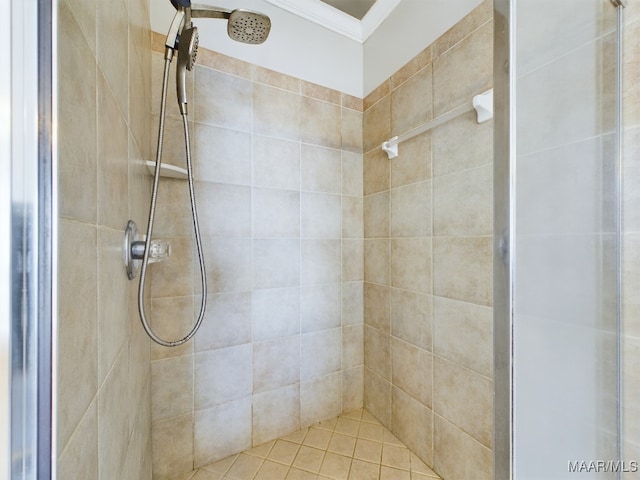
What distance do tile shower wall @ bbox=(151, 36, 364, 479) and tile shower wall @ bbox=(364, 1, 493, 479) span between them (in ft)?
0.66

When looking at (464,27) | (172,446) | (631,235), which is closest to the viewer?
(631,235)

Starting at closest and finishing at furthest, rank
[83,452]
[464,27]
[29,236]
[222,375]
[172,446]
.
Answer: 1. [29,236]
2. [83,452]
3. [464,27]
4. [172,446]
5. [222,375]

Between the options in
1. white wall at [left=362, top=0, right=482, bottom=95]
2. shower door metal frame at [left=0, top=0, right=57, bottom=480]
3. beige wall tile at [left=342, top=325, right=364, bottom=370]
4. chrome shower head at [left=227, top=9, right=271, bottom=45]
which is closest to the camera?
shower door metal frame at [left=0, top=0, right=57, bottom=480]

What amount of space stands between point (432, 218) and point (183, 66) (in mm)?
1087

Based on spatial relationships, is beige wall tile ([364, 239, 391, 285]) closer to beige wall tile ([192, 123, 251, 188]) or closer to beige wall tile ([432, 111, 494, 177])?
beige wall tile ([432, 111, 494, 177])

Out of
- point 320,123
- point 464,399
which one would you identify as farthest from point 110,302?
point 320,123

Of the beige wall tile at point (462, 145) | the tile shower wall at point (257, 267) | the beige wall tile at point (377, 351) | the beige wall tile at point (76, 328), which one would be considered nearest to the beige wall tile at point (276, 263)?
the tile shower wall at point (257, 267)

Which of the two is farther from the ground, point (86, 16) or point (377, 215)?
point (86, 16)

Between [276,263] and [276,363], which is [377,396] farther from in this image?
[276,263]

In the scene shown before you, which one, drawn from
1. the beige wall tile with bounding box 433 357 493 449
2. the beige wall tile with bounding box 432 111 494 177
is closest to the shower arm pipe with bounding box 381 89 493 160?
the beige wall tile with bounding box 432 111 494 177

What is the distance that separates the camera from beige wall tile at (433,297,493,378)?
0.97 m

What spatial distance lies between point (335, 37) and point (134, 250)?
1571 millimetres

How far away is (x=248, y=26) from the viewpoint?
3.01ft

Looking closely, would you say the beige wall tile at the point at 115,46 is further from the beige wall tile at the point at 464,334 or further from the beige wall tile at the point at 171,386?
the beige wall tile at the point at 464,334
